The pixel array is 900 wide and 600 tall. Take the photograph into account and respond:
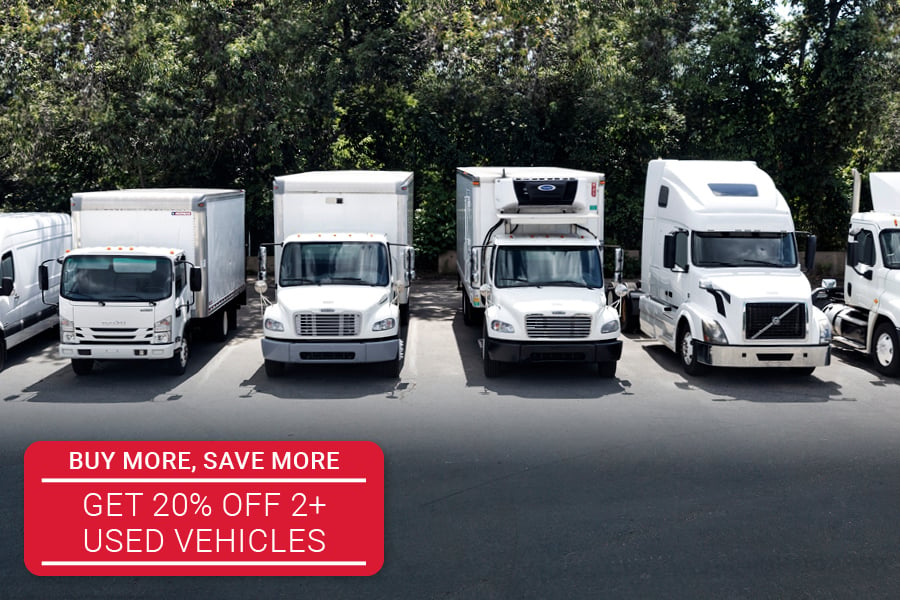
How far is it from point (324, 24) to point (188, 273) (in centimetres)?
1297

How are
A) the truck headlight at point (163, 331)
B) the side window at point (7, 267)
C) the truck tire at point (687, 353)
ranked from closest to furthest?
the truck headlight at point (163, 331) → the truck tire at point (687, 353) → the side window at point (7, 267)

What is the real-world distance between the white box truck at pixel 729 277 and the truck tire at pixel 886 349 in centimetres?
136

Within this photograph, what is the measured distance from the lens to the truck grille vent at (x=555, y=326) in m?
14.6

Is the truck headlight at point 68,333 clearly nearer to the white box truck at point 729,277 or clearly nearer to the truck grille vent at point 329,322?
the truck grille vent at point 329,322

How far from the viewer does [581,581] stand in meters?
7.39

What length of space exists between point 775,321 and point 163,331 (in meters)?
9.57

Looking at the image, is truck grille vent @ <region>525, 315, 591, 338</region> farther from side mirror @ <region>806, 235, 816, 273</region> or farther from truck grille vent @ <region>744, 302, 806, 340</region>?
side mirror @ <region>806, 235, 816, 273</region>

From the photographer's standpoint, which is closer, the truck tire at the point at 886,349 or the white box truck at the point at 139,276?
the white box truck at the point at 139,276

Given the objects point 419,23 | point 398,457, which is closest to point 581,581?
point 398,457

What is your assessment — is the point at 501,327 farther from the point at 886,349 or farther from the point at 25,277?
the point at 25,277

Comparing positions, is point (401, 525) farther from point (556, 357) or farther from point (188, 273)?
point (188, 273)

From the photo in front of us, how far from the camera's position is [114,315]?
47.4 ft

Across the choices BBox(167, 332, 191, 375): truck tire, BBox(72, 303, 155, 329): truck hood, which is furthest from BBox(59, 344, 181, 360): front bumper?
BBox(167, 332, 191, 375): truck tire

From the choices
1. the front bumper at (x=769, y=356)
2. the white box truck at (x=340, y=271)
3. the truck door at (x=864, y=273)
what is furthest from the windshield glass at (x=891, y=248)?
the white box truck at (x=340, y=271)
